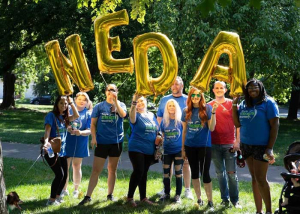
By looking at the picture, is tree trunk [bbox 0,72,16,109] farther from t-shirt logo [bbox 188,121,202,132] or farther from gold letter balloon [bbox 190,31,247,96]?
gold letter balloon [bbox 190,31,247,96]

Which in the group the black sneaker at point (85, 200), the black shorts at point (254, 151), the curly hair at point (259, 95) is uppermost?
the curly hair at point (259, 95)

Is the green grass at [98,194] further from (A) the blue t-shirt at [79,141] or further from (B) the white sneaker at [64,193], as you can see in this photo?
(A) the blue t-shirt at [79,141]

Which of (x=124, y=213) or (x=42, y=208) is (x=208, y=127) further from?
(x=42, y=208)

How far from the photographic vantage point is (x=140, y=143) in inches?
254

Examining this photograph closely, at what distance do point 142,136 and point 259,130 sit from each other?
1.66 m

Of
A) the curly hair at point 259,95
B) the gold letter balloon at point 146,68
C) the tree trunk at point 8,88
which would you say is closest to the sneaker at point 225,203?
the curly hair at point 259,95

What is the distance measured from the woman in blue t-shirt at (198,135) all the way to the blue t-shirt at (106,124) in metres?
0.97

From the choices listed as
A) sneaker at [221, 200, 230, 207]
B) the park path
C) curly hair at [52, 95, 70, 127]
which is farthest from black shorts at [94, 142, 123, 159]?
the park path

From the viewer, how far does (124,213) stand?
6.06m

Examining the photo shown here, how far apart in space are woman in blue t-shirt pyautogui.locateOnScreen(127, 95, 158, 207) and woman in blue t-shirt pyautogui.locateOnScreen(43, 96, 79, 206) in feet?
2.75

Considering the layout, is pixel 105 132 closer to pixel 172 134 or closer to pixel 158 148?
pixel 158 148

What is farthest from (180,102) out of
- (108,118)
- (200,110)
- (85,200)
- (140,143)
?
(85,200)

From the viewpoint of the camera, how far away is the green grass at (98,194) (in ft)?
20.6

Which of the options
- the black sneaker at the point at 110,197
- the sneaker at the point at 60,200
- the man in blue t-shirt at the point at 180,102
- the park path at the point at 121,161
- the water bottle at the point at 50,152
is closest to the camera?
the water bottle at the point at 50,152
